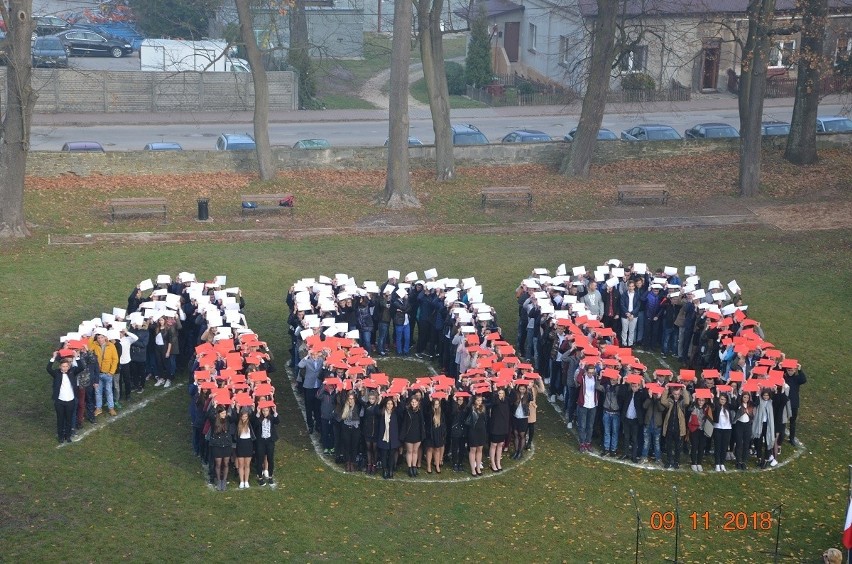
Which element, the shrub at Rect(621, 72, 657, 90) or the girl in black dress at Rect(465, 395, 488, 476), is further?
the shrub at Rect(621, 72, 657, 90)

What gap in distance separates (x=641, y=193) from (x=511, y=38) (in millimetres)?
31571

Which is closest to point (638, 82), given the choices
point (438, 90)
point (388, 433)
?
point (438, 90)

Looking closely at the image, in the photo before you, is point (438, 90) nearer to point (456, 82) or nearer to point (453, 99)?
point (453, 99)

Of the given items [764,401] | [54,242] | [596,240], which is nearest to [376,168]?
[596,240]

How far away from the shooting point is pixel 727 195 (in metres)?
36.2

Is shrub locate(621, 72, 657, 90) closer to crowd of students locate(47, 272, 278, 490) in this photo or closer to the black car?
the black car

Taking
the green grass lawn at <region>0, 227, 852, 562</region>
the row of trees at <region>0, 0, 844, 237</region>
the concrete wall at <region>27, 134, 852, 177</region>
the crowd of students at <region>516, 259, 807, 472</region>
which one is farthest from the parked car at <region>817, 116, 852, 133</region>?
the crowd of students at <region>516, 259, 807, 472</region>

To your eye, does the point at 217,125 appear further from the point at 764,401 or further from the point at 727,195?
the point at 764,401

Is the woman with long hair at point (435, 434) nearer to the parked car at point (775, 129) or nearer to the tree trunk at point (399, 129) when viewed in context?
the tree trunk at point (399, 129)

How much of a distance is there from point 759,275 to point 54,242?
18343mm

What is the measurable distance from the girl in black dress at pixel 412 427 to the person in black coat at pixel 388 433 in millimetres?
109

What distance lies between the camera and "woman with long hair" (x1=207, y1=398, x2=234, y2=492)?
1662cm

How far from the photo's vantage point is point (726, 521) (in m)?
16.2

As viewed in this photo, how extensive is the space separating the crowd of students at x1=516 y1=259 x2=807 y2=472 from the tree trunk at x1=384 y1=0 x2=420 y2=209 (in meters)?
11.5
